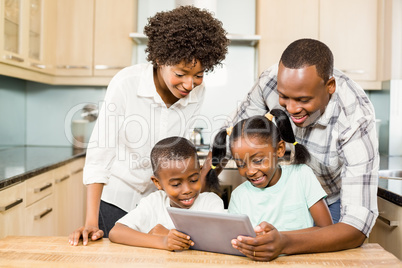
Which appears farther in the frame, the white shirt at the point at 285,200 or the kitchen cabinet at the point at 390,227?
the kitchen cabinet at the point at 390,227

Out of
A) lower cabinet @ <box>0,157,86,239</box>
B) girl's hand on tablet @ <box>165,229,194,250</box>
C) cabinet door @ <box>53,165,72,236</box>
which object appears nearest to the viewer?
girl's hand on tablet @ <box>165,229,194,250</box>

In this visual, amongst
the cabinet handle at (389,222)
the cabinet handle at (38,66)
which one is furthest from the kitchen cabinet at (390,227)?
the cabinet handle at (38,66)

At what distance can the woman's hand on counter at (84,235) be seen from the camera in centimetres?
113

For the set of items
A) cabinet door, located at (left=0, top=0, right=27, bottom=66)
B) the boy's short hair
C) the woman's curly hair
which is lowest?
the boy's short hair

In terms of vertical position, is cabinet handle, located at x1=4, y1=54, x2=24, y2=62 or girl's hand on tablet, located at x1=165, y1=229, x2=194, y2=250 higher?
cabinet handle, located at x1=4, y1=54, x2=24, y2=62

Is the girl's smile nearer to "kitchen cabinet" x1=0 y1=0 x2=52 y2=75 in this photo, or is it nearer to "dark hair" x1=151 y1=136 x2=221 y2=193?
"dark hair" x1=151 y1=136 x2=221 y2=193

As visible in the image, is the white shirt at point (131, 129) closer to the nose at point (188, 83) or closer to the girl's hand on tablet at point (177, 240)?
the nose at point (188, 83)

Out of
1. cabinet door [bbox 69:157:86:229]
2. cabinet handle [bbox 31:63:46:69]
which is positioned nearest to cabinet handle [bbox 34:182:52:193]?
cabinet door [bbox 69:157:86:229]

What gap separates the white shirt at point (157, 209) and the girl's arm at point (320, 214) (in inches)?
11.5

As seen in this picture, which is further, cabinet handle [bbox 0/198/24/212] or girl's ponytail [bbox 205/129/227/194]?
cabinet handle [bbox 0/198/24/212]

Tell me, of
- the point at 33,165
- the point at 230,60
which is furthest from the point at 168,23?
the point at 230,60

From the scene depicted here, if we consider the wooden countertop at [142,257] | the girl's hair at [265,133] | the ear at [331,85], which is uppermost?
the ear at [331,85]

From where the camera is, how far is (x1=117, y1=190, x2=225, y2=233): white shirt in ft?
4.22

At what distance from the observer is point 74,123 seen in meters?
3.28
